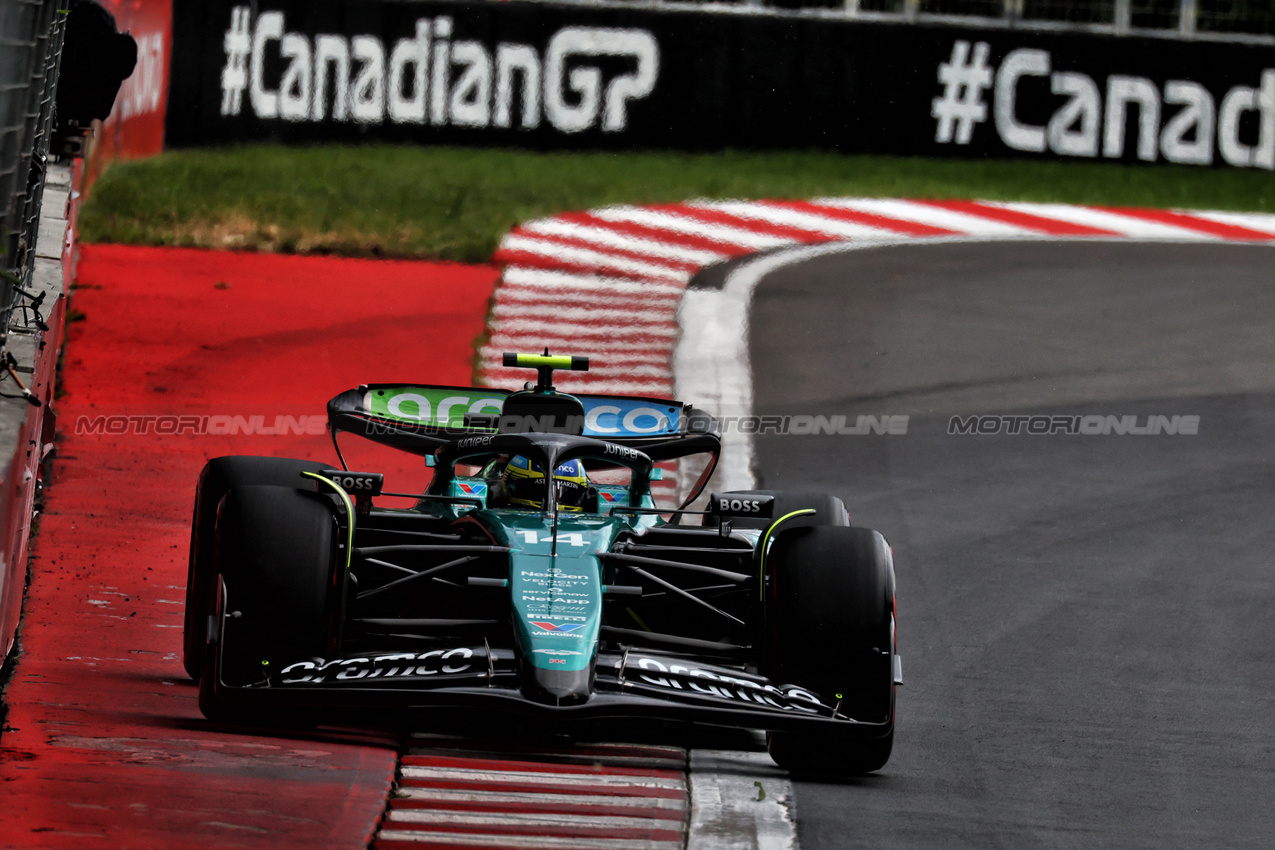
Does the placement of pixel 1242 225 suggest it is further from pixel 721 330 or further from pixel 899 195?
pixel 721 330

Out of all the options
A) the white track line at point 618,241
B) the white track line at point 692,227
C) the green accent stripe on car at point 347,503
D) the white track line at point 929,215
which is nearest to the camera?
the green accent stripe on car at point 347,503

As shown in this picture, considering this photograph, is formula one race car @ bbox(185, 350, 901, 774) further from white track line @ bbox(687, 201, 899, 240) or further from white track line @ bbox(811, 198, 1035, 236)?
white track line @ bbox(811, 198, 1035, 236)

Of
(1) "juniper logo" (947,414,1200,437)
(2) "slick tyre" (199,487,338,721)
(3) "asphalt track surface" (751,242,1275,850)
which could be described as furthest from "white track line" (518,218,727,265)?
(2) "slick tyre" (199,487,338,721)

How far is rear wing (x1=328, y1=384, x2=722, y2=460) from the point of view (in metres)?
7.55

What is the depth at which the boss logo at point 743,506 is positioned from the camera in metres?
6.61

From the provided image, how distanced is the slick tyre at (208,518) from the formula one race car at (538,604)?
0.01 meters

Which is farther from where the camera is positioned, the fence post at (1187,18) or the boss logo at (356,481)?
the fence post at (1187,18)

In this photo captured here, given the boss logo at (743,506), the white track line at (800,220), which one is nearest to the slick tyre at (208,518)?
the boss logo at (743,506)

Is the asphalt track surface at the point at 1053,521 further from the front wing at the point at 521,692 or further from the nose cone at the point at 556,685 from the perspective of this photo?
the nose cone at the point at 556,685

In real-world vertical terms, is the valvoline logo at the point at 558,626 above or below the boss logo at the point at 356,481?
below

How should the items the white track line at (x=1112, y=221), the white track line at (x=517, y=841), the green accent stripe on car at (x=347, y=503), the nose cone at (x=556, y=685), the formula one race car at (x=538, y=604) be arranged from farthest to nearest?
the white track line at (x=1112, y=221)
the green accent stripe on car at (x=347, y=503)
the formula one race car at (x=538, y=604)
the nose cone at (x=556, y=685)
the white track line at (x=517, y=841)

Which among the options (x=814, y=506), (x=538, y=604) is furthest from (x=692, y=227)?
(x=538, y=604)

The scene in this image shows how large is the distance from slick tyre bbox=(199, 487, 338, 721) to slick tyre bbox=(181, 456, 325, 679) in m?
0.36

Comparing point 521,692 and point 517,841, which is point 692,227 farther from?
point 517,841
